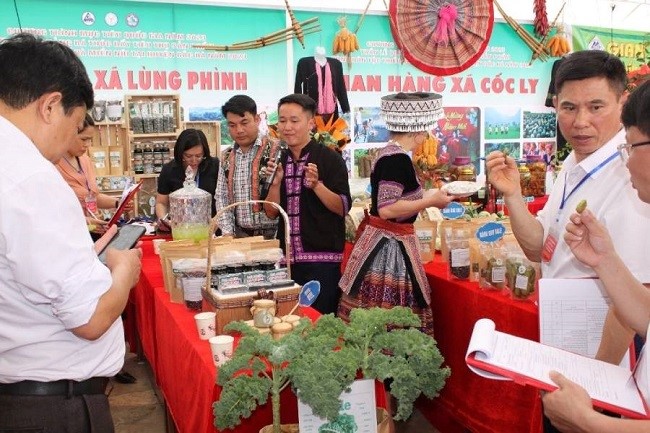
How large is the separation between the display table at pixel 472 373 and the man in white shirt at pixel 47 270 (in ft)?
5.48

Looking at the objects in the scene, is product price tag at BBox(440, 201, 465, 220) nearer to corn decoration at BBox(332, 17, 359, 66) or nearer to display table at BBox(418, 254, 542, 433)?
display table at BBox(418, 254, 542, 433)

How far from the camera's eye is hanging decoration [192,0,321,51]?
20.5 feet

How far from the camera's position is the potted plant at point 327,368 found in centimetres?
145

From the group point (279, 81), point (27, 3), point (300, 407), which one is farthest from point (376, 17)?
point (300, 407)

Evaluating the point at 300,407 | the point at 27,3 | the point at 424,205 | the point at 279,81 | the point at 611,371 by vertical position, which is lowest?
the point at 300,407

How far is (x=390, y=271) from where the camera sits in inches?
111

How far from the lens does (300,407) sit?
5.13ft

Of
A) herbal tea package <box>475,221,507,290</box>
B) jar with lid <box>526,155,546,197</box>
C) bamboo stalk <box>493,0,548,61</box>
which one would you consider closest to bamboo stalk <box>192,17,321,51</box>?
bamboo stalk <box>493,0,548,61</box>

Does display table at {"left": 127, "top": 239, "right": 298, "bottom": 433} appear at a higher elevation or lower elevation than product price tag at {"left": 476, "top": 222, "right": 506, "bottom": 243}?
lower

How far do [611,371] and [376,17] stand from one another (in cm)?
624

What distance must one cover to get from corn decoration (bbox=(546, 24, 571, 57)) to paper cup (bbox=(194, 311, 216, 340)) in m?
7.03

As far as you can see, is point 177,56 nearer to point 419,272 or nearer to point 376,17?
point 376,17

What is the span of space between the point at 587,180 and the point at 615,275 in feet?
1.39

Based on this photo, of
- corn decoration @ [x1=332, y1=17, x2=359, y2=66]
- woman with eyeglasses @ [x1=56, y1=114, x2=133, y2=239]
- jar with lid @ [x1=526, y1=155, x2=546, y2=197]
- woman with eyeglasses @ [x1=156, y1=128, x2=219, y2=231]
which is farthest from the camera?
corn decoration @ [x1=332, y1=17, x2=359, y2=66]
